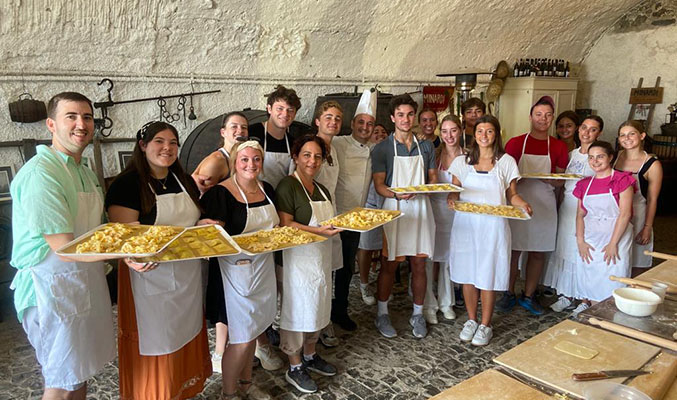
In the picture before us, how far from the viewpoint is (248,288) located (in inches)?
96.9

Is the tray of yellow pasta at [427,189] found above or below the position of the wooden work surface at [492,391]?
above

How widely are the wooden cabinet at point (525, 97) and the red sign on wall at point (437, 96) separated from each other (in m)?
1.48

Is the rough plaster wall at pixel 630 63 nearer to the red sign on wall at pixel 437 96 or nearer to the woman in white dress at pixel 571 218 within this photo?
the red sign on wall at pixel 437 96

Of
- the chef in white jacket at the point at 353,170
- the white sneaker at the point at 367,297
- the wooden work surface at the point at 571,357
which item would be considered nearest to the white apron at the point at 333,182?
the chef in white jacket at the point at 353,170

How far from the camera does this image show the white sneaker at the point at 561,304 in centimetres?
415

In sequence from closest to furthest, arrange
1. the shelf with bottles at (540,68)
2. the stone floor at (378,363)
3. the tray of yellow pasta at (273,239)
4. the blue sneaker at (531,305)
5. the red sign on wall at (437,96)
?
the tray of yellow pasta at (273,239), the stone floor at (378,363), the blue sneaker at (531,305), the red sign on wall at (437,96), the shelf with bottles at (540,68)

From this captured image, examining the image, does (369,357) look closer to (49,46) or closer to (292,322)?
(292,322)

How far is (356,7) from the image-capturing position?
16.9ft

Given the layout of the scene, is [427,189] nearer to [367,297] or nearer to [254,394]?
[367,297]

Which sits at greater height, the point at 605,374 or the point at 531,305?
the point at 605,374

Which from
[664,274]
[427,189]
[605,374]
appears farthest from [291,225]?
[664,274]

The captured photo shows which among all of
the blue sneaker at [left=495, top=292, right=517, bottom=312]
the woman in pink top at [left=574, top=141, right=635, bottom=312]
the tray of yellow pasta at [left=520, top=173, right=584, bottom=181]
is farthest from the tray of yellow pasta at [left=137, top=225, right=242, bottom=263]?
the blue sneaker at [left=495, top=292, right=517, bottom=312]

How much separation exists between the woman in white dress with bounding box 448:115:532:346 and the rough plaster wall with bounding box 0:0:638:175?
2.54 m

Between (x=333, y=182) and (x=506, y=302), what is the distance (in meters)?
2.04
